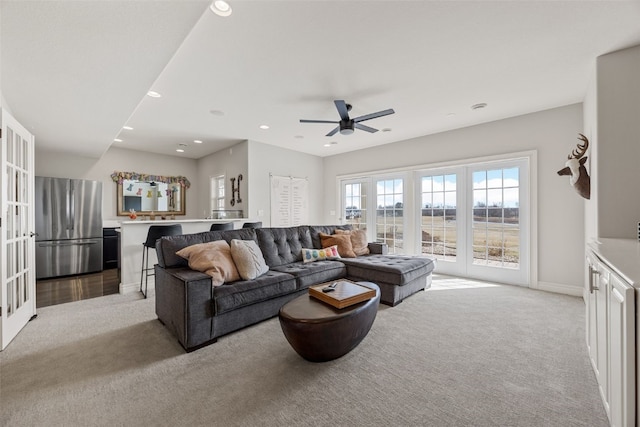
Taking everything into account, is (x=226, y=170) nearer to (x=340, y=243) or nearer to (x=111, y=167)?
(x=111, y=167)

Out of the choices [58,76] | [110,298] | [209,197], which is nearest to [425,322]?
[110,298]

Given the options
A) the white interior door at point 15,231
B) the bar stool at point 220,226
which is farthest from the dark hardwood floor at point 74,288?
Result: the bar stool at point 220,226

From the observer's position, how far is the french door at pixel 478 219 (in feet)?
13.5

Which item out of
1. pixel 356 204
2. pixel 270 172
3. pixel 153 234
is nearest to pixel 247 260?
pixel 153 234

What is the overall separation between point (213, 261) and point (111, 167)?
525 cm

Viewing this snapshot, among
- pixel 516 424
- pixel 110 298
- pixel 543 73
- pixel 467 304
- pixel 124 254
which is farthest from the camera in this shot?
pixel 124 254

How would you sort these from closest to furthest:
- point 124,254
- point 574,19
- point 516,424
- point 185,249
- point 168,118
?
1. point 516,424
2. point 574,19
3. point 185,249
4. point 124,254
5. point 168,118

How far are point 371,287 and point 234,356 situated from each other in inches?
49.5

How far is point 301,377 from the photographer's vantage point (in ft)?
5.97

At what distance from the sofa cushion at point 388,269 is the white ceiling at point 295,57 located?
212cm

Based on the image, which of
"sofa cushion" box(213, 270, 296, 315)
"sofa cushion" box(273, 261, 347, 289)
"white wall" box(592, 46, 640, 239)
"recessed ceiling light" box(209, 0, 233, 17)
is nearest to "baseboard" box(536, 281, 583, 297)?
"white wall" box(592, 46, 640, 239)

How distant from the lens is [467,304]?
3264mm

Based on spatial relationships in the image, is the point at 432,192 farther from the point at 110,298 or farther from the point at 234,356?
the point at 110,298

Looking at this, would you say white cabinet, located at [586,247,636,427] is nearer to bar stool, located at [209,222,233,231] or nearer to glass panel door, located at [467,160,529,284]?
glass panel door, located at [467,160,529,284]
